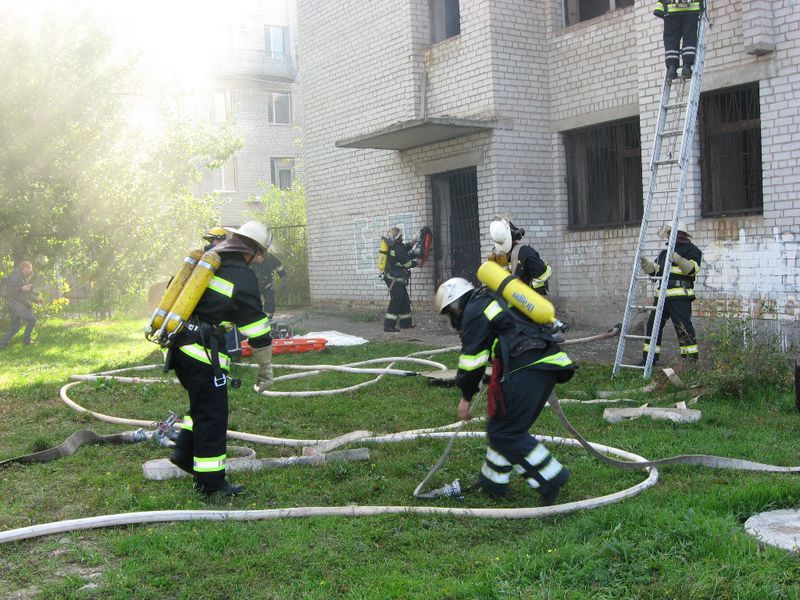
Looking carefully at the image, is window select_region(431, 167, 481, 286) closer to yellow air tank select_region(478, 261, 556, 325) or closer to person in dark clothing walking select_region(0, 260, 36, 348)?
person in dark clothing walking select_region(0, 260, 36, 348)

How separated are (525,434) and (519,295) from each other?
2.56 ft

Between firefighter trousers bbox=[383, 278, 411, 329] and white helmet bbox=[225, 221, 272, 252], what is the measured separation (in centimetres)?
783

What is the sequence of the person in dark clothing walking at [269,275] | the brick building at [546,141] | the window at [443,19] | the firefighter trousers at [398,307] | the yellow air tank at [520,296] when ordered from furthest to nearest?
the person in dark clothing walking at [269,275]
the window at [443,19]
the firefighter trousers at [398,307]
the brick building at [546,141]
the yellow air tank at [520,296]

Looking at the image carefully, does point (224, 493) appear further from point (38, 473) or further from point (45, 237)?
point (45, 237)

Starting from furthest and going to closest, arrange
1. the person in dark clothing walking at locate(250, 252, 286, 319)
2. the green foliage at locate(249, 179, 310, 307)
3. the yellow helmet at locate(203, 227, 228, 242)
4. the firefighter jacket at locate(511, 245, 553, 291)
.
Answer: the green foliage at locate(249, 179, 310, 307) < the person in dark clothing walking at locate(250, 252, 286, 319) < the firefighter jacket at locate(511, 245, 553, 291) < the yellow helmet at locate(203, 227, 228, 242)

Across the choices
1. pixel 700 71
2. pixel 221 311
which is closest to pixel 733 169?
pixel 700 71

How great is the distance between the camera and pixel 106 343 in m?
14.7

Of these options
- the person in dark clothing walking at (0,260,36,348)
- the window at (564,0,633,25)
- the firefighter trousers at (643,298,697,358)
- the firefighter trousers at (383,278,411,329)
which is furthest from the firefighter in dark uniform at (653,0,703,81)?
the person in dark clothing walking at (0,260,36,348)

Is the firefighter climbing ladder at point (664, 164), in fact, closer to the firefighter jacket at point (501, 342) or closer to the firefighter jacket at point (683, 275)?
the firefighter jacket at point (683, 275)

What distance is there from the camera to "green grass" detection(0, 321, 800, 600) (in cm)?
365

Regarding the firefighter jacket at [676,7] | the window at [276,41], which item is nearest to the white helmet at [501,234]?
the firefighter jacket at [676,7]

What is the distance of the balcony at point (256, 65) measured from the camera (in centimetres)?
3400

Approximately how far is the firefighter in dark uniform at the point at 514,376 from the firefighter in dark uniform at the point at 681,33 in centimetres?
554

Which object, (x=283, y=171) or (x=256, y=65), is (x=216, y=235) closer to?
(x=283, y=171)
